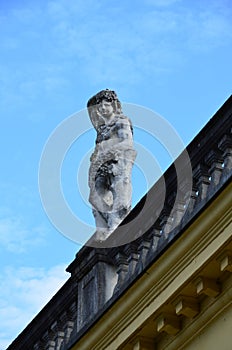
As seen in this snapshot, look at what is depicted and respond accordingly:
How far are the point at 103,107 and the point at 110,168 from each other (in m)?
1.10

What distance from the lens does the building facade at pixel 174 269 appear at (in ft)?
43.0

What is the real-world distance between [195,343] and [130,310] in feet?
3.13

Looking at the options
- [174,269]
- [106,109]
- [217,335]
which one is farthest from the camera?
[106,109]

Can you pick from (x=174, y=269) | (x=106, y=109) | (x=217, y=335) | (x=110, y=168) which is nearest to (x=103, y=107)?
(x=106, y=109)

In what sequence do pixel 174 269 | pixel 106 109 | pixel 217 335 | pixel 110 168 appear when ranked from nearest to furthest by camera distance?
pixel 217 335, pixel 174 269, pixel 110 168, pixel 106 109

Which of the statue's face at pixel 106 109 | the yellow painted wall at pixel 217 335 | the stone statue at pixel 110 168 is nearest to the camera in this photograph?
the yellow painted wall at pixel 217 335

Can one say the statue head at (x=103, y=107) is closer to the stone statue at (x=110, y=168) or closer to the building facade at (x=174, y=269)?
the stone statue at (x=110, y=168)

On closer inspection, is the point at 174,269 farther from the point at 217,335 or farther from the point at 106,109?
the point at 106,109

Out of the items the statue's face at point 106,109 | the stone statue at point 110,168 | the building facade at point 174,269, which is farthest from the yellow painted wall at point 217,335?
the statue's face at point 106,109

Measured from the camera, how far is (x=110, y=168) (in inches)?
661

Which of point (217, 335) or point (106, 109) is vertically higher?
point (106, 109)

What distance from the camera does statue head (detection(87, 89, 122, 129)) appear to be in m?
17.5

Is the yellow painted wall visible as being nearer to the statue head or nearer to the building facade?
the building facade

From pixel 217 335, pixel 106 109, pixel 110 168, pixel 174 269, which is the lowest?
pixel 217 335
